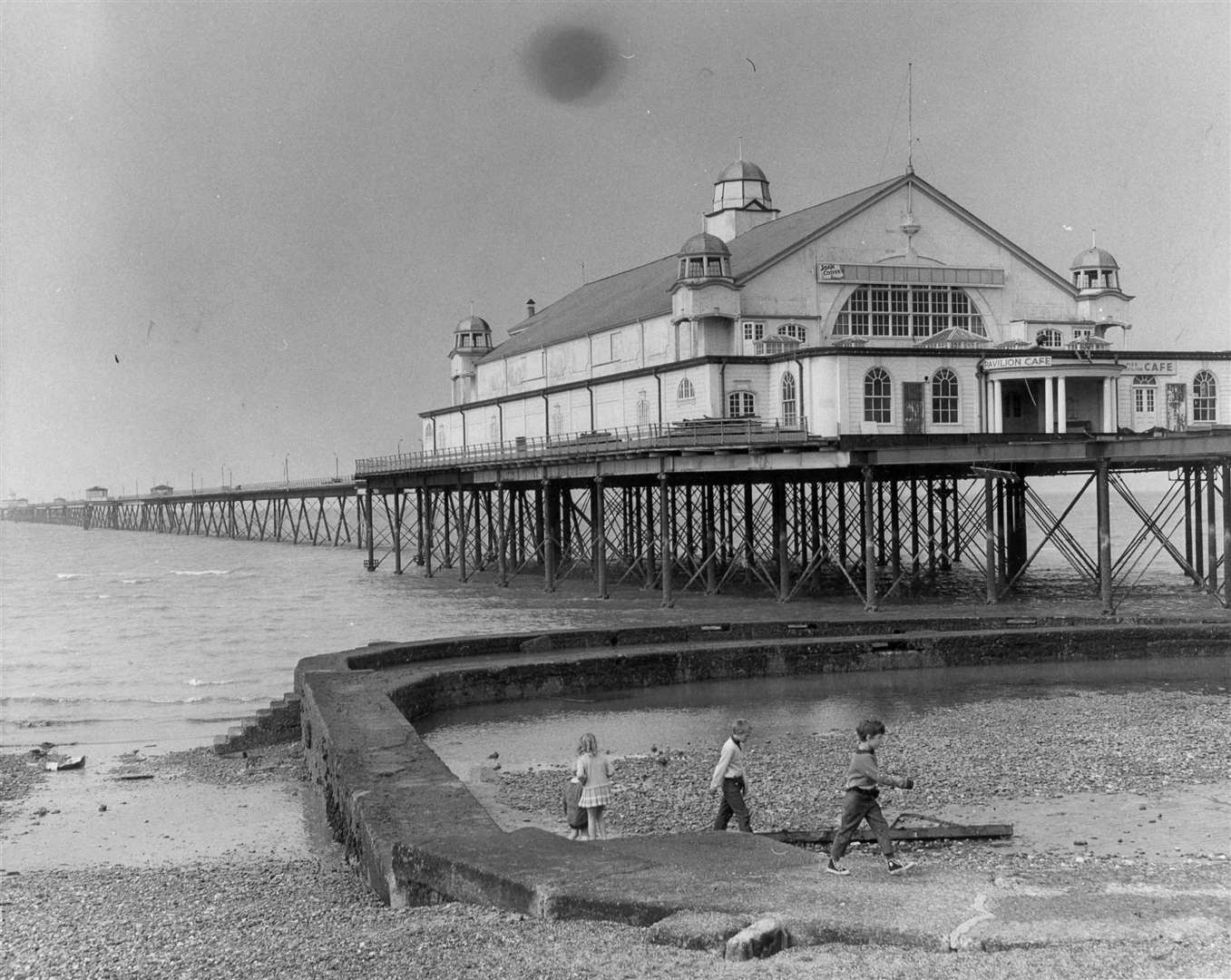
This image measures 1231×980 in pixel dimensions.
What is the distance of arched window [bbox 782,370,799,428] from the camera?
3881cm

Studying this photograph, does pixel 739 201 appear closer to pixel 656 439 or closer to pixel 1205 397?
pixel 656 439

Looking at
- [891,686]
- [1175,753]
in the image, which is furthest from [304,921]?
[891,686]

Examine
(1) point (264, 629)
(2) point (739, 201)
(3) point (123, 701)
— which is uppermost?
(2) point (739, 201)

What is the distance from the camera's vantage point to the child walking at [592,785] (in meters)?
12.6

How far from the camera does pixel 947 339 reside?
129ft

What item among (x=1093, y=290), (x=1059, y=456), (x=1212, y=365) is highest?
(x=1093, y=290)

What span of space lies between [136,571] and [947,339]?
60143mm

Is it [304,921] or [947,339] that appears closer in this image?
[304,921]

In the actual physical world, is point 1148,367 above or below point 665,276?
below

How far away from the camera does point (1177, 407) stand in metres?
37.3

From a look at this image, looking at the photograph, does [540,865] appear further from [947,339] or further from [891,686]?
[947,339]

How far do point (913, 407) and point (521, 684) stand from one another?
56.1 feet

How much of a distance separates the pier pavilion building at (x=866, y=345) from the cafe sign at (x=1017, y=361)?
0.05 m

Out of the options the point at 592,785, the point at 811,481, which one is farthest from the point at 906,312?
the point at 592,785
